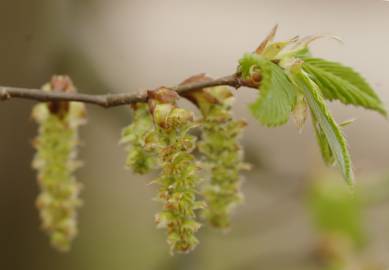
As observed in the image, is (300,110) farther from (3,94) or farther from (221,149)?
(3,94)

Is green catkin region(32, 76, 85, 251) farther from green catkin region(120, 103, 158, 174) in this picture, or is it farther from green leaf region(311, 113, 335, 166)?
green leaf region(311, 113, 335, 166)

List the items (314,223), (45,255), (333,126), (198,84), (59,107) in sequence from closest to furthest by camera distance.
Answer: (333,126) < (198,84) < (59,107) < (314,223) < (45,255)

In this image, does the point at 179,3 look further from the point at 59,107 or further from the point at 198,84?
the point at 198,84

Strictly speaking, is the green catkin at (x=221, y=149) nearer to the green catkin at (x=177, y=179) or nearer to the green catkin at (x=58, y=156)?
the green catkin at (x=177, y=179)

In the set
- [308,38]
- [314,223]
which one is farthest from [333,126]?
[314,223]

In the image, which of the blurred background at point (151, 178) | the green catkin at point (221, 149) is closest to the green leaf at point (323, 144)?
the green catkin at point (221, 149)

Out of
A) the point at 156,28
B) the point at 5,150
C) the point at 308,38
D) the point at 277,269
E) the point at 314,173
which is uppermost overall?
the point at 156,28

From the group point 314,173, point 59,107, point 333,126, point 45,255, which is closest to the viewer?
point 333,126
